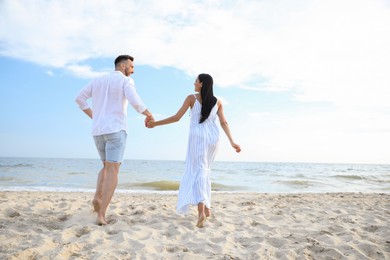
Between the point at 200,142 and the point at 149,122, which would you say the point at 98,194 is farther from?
the point at 200,142

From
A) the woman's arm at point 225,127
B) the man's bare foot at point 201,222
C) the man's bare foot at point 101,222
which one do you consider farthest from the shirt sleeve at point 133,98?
the man's bare foot at point 201,222

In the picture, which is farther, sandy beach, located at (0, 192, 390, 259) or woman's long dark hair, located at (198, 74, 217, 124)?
woman's long dark hair, located at (198, 74, 217, 124)

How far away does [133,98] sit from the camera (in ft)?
12.7

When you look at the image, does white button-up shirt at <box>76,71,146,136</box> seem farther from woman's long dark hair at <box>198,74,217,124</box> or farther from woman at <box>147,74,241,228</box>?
woman's long dark hair at <box>198,74,217,124</box>

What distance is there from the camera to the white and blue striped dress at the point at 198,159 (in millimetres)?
4129

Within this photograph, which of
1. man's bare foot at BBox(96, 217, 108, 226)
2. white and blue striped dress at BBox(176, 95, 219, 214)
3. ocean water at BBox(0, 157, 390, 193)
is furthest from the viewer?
ocean water at BBox(0, 157, 390, 193)

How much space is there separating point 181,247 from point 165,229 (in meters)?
0.73

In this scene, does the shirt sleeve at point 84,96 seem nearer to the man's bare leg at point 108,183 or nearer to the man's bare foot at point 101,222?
the man's bare leg at point 108,183

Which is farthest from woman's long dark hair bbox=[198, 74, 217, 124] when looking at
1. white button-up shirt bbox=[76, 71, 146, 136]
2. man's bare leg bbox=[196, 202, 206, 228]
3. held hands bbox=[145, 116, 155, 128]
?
man's bare leg bbox=[196, 202, 206, 228]

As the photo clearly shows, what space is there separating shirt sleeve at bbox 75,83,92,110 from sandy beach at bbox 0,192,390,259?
1568mm

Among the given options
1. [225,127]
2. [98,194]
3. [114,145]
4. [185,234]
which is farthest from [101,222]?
[225,127]

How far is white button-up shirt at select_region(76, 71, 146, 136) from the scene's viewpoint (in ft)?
12.7

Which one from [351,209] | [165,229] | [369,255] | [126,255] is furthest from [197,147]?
[351,209]

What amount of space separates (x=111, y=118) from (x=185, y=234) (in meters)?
1.70
